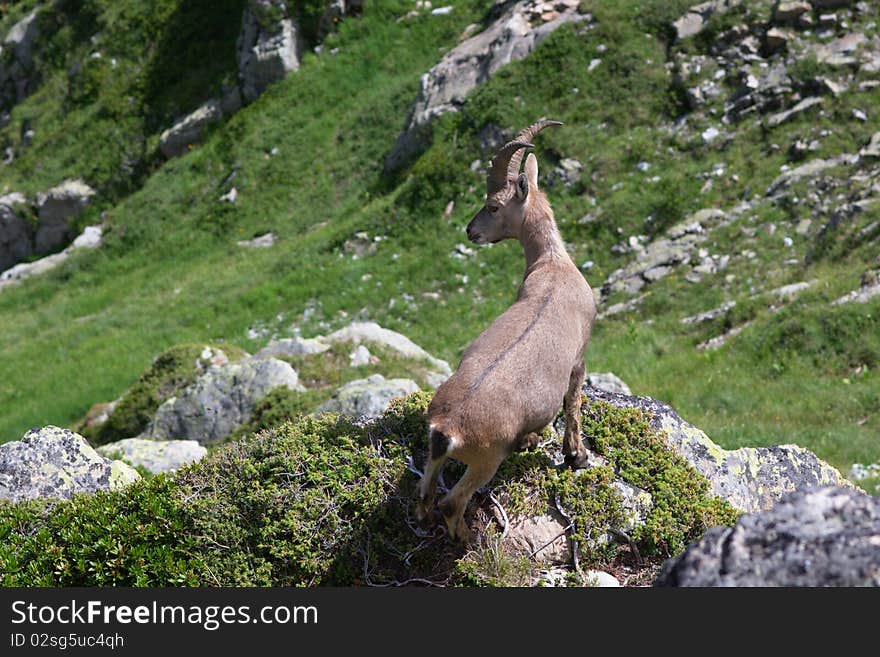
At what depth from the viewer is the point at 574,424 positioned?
339 inches

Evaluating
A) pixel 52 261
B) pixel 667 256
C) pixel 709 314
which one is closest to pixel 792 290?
pixel 709 314

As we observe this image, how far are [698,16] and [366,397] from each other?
823 inches

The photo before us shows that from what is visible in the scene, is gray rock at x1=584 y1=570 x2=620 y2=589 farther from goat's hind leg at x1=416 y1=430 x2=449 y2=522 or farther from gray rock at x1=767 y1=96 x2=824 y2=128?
gray rock at x1=767 y1=96 x2=824 y2=128

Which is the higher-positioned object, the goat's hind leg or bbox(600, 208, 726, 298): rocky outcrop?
the goat's hind leg

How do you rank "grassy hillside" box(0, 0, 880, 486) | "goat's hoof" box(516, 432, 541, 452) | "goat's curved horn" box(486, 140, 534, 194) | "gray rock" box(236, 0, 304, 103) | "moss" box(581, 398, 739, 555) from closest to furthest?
"moss" box(581, 398, 739, 555) → "goat's hoof" box(516, 432, 541, 452) → "goat's curved horn" box(486, 140, 534, 194) → "grassy hillside" box(0, 0, 880, 486) → "gray rock" box(236, 0, 304, 103)

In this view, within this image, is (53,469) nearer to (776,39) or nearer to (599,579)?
(599,579)

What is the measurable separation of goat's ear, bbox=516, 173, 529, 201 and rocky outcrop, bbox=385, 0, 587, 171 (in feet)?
65.8

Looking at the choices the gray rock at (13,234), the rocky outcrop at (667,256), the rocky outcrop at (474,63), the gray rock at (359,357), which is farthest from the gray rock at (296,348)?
the gray rock at (13,234)

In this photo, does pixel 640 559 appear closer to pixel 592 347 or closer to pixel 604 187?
pixel 592 347

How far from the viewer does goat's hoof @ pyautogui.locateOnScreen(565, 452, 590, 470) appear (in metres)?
8.62

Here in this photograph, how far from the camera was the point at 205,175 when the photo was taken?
36531mm

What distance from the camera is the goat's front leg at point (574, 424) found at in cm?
861

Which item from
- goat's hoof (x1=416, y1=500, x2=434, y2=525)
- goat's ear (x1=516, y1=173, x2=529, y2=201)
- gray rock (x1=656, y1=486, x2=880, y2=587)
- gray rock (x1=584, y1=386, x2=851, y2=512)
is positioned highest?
gray rock (x1=656, y1=486, x2=880, y2=587)

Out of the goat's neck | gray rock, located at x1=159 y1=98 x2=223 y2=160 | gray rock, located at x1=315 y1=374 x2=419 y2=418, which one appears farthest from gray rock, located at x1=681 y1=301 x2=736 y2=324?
gray rock, located at x1=159 y1=98 x2=223 y2=160
